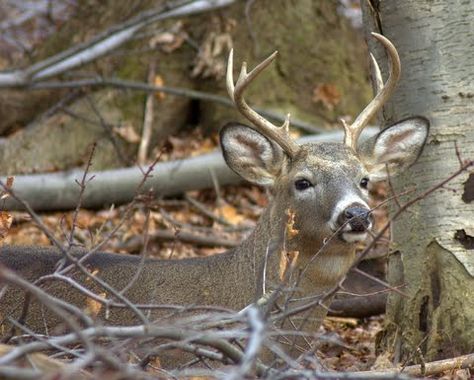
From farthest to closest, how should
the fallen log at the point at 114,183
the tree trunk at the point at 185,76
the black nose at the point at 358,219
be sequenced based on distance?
the tree trunk at the point at 185,76
the fallen log at the point at 114,183
the black nose at the point at 358,219

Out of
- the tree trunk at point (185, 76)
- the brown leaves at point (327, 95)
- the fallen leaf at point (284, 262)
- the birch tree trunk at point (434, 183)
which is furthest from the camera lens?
the brown leaves at point (327, 95)

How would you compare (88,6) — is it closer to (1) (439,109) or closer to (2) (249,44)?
(2) (249,44)

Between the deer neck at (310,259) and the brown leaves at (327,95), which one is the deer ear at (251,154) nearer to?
the deer neck at (310,259)

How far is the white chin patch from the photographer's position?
19.3 feet

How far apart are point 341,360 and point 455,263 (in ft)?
3.53

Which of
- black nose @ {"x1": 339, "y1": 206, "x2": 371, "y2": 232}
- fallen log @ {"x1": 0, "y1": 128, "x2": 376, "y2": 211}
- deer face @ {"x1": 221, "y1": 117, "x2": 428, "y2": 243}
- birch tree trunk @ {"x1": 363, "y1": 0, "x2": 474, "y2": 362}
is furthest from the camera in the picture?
fallen log @ {"x1": 0, "y1": 128, "x2": 376, "y2": 211}

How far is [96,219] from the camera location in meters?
10.6

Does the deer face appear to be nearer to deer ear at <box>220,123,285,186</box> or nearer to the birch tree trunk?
deer ear at <box>220,123,285,186</box>

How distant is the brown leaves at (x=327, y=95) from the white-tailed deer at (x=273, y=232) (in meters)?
5.62

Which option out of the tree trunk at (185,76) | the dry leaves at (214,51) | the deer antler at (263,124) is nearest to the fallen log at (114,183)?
the tree trunk at (185,76)

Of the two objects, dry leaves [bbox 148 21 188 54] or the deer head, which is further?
dry leaves [bbox 148 21 188 54]

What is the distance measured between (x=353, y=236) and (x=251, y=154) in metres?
1.25

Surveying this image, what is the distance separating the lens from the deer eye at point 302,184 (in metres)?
6.41

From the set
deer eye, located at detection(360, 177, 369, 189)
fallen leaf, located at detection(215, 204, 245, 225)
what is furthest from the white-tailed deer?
fallen leaf, located at detection(215, 204, 245, 225)
